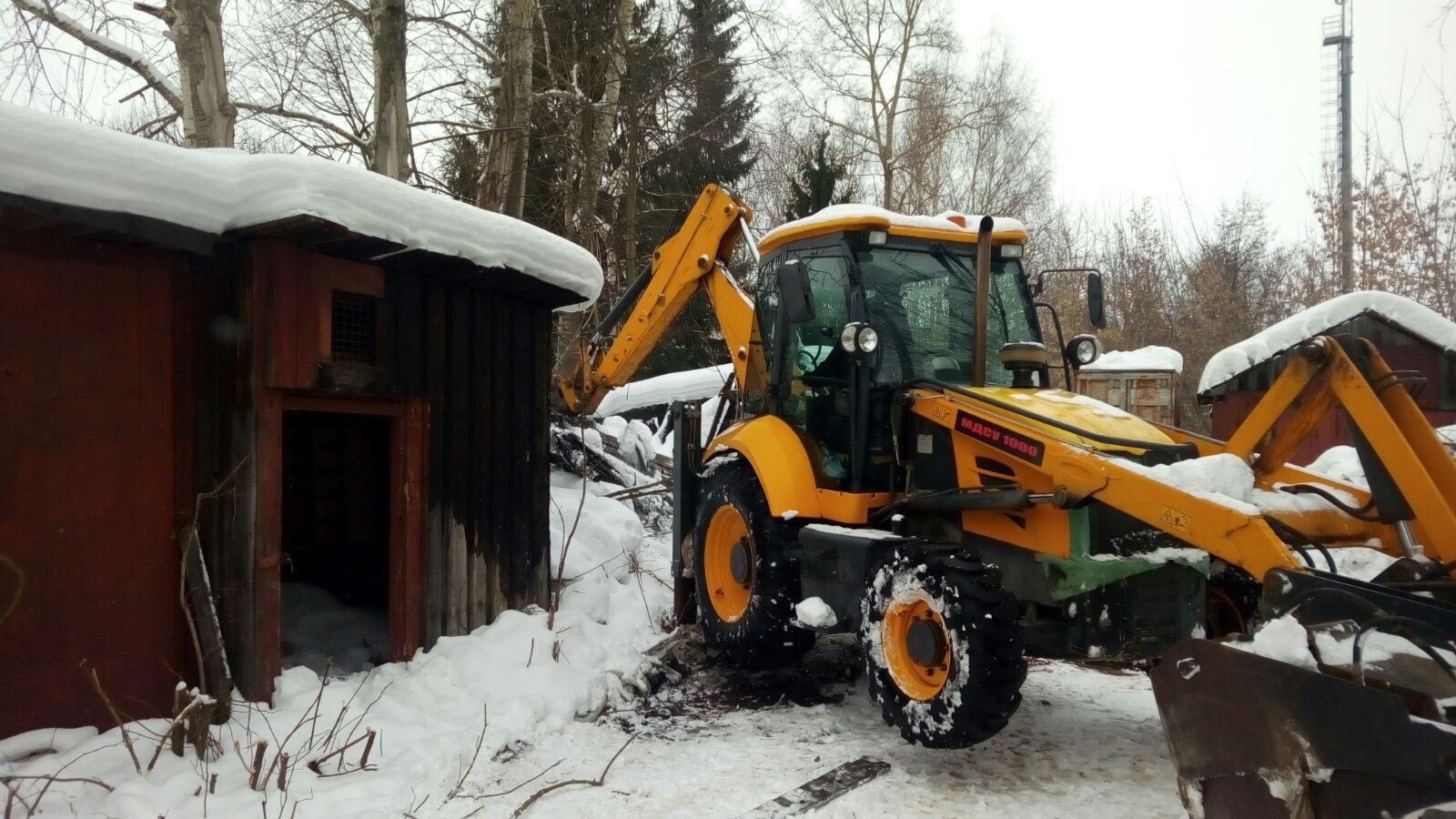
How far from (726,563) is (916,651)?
2.42m

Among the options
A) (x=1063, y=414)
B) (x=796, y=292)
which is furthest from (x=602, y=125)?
(x=1063, y=414)

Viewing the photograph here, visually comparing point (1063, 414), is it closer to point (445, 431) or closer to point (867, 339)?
point (867, 339)

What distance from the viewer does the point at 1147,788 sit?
4297mm

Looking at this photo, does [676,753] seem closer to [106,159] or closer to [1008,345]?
[1008,345]

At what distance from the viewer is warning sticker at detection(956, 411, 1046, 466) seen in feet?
14.6

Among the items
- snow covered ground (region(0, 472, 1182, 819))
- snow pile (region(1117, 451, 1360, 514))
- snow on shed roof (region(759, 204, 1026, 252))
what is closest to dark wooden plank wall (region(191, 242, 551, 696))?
snow covered ground (region(0, 472, 1182, 819))

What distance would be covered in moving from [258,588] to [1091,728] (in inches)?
175

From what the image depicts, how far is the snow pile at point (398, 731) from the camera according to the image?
12.4 ft

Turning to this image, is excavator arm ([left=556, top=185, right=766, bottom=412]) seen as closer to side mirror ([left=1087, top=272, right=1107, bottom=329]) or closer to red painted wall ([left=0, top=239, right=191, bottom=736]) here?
side mirror ([left=1087, top=272, right=1107, bottom=329])

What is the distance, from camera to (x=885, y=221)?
564 cm

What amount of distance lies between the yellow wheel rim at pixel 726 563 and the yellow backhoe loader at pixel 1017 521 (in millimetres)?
20

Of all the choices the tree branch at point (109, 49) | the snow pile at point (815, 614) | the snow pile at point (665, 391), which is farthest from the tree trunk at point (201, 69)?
the snow pile at point (815, 614)

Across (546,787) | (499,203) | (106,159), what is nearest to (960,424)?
Answer: (546,787)

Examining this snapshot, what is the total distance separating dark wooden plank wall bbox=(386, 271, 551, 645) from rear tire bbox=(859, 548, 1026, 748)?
2.73 meters
